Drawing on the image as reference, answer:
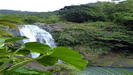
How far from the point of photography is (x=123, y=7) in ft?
52.3

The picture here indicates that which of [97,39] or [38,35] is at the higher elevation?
[38,35]

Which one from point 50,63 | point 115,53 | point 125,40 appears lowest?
point 115,53

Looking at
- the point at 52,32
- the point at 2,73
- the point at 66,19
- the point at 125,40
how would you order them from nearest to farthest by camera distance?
the point at 2,73 < the point at 125,40 < the point at 52,32 < the point at 66,19

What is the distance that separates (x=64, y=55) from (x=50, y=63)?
127 mm

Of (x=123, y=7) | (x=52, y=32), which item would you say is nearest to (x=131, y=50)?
(x=52, y=32)

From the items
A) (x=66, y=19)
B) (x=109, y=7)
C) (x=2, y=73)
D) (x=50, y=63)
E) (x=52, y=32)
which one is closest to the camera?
(x=2, y=73)

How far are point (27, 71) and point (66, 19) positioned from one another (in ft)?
50.7

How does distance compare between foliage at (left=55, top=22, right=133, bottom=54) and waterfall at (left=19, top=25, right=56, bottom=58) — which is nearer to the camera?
foliage at (left=55, top=22, right=133, bottom=54)

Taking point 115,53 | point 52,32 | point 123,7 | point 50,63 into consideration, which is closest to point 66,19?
point 52,32

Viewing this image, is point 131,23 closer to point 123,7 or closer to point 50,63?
point 123,7

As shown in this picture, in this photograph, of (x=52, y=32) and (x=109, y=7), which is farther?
(x=109, y=7)

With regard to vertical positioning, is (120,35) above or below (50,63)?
below

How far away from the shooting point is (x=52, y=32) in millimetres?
11086

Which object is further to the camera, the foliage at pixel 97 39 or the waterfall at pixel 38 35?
the waterfall at pixel 38 35
